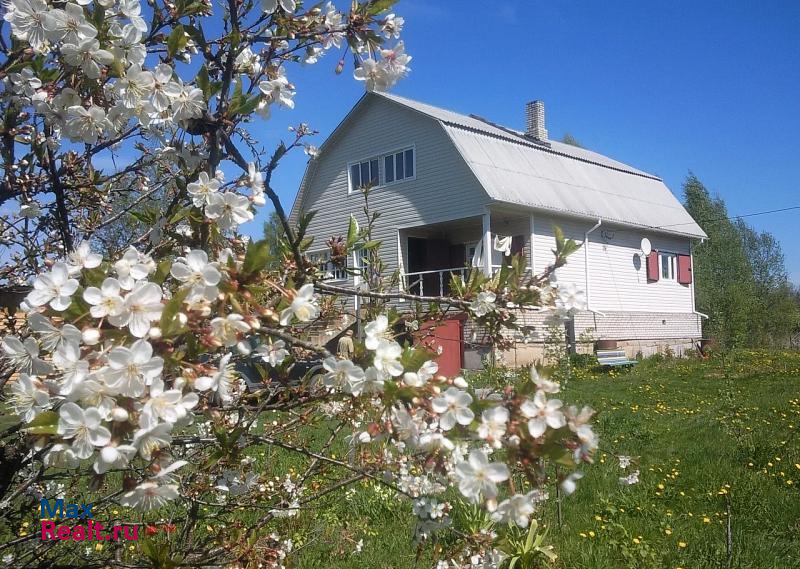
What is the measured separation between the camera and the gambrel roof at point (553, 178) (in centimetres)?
1594

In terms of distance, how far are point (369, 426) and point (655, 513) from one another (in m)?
3.75

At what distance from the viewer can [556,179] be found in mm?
18000

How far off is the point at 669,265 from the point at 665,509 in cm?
1859

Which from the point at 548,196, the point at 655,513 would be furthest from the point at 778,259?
the point at 655,513

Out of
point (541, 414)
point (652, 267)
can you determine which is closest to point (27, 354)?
point (541, 414)

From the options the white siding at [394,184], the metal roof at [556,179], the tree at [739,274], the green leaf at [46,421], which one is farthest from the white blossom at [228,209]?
the tree at [739,274]

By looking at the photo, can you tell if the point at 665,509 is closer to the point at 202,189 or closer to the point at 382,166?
the point at 202,189

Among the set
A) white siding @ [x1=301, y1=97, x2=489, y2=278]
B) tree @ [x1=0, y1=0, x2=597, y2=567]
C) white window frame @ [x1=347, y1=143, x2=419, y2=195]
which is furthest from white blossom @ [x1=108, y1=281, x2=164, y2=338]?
white window frame @ [x1=347, y1=143, x2=419, y2=195]

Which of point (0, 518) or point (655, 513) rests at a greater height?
point (0, 518)

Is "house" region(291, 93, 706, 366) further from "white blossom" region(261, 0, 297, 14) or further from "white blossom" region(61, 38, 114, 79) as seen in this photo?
"white blossom" region(61, 38, 114, 79)

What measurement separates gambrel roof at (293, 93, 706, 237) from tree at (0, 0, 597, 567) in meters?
13.1

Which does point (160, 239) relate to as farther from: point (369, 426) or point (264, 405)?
point (369, 426)

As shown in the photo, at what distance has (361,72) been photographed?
6.57 feet

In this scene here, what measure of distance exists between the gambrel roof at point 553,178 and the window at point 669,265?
2.93 feet
